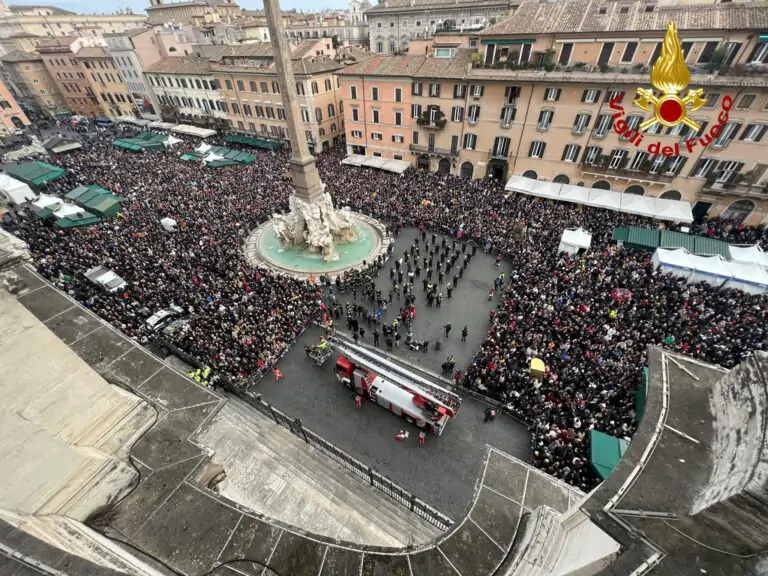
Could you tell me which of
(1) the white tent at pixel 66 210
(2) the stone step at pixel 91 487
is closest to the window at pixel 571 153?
(2) the stone step at pixel 91 487

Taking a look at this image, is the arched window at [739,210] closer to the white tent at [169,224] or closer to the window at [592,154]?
the window at [592,154]

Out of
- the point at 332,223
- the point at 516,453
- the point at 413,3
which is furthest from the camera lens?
the point at 413,3

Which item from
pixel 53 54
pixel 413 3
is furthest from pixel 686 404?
pixel 53 54

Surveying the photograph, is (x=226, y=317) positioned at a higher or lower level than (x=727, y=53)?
lower

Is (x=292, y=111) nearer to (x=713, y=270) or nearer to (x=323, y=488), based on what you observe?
(x=323, y=488)

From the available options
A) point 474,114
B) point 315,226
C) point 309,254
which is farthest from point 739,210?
point 309,254

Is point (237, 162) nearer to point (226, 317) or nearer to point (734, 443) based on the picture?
point (226, 317)

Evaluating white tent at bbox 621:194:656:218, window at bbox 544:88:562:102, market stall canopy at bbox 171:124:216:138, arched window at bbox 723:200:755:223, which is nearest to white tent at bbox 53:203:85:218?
market stall canopy at bbox 171:124:216:138
